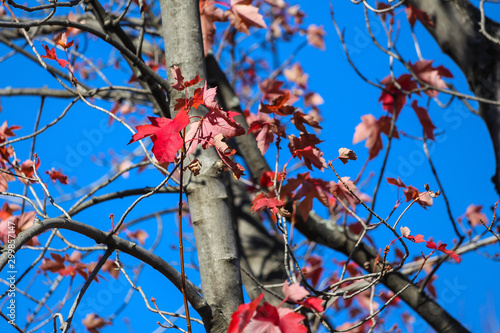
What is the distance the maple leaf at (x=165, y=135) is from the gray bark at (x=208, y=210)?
36 cm

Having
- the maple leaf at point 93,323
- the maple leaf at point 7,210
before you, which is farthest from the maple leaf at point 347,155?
the maple leaf at point 93,323

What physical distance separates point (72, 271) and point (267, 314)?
→ 148cm

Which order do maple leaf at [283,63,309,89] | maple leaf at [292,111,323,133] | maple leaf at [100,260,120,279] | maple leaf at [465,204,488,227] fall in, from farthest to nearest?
maple leaf at [283,63,309,89] < maple leaf at [465,204,488,227] < maple leaf at [100,260,120,279] < maple leaf at [292,111,323,133]

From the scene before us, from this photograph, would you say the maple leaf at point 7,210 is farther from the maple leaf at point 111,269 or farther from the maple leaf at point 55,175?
the maple leaf at point 111,269

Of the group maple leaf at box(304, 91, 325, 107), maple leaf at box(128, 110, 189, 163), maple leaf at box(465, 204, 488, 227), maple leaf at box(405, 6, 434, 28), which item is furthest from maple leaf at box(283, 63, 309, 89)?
maple leaf at box(128, 110, 189, 163)

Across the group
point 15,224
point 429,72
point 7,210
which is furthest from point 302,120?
point 7,210

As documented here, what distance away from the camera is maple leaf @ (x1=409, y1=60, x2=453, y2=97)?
1869mm

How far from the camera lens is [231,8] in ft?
6.40

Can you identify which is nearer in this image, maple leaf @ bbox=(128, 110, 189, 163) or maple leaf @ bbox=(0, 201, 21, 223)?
maple leaf @ bbox=(128, 110, 189, 163)

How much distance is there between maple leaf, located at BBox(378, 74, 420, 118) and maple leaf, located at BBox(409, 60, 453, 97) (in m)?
0.05

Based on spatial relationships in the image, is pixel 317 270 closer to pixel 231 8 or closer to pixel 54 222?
pixel 231 8

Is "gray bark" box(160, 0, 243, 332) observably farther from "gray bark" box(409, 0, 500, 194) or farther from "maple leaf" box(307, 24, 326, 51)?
"maple leaf" box(307, 24, 326, 51)

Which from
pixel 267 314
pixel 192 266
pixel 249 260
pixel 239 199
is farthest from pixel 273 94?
pixel 192 266

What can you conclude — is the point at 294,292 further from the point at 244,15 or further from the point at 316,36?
the point at 316,36
